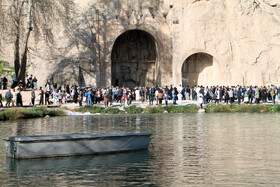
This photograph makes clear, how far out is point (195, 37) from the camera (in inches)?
1720

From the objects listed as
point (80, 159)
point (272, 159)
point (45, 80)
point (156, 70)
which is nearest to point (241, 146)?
point (272, 159)

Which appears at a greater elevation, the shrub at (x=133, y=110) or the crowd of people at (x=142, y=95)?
the crowd of people at (x=142, y=95)

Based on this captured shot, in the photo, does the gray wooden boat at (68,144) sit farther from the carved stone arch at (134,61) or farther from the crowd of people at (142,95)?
the carved stone arch at (134,61)

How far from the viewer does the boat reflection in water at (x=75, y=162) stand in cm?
1162

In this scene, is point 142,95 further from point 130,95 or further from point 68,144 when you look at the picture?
point 68,144

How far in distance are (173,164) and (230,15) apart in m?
34.8

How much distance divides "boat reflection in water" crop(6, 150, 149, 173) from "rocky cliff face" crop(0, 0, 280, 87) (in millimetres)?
29235

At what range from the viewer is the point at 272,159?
1227 cm

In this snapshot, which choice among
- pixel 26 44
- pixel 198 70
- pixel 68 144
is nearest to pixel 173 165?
pixel 68 144

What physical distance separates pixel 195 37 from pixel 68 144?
107 feet

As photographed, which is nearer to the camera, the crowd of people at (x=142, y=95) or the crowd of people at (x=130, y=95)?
the crowd of people at (x=130, y=95)

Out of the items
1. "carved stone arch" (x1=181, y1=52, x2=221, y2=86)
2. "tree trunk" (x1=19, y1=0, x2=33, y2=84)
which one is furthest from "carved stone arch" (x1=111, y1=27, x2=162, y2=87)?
"tree trunk" (x1=19, y1=0, x2=33, y2=84)

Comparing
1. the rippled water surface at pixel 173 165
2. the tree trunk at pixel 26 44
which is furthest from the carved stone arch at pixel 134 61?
the rippled water surface at pixel 173 165

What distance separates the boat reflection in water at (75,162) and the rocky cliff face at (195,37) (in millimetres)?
29235
